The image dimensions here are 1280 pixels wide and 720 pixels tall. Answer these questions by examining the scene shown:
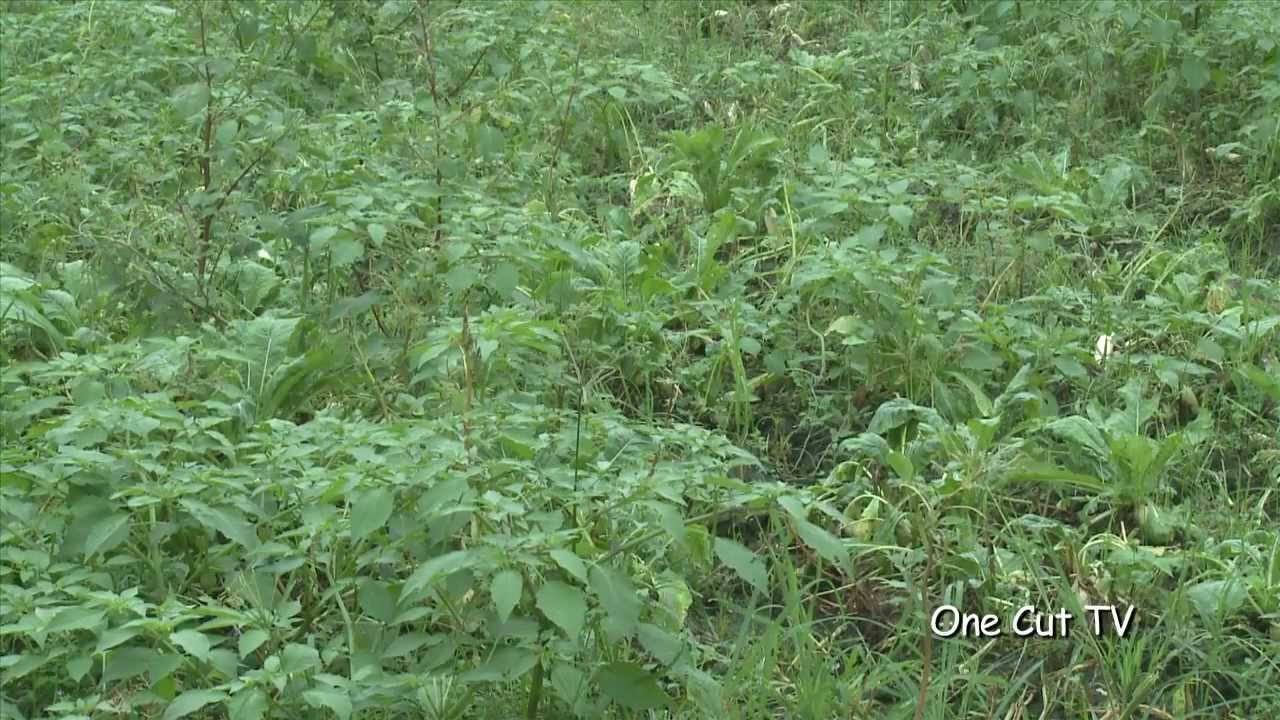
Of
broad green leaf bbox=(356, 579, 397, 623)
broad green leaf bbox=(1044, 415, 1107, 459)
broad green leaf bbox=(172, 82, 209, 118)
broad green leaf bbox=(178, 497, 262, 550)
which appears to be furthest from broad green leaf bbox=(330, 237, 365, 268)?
broad green leaf bbox=(1044, 415, 1107, 459)

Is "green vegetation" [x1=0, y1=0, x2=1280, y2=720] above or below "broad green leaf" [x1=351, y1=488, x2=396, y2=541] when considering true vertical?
below

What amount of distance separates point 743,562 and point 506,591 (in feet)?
1.65

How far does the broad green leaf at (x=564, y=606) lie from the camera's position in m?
2.75

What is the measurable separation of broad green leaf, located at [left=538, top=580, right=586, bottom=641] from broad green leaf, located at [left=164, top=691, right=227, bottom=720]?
1.81 ft

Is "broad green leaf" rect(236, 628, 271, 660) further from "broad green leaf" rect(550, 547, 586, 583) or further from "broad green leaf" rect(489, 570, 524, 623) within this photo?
"broad green leaf" rect(550, 547, 586, 583)

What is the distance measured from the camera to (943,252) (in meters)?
4.94

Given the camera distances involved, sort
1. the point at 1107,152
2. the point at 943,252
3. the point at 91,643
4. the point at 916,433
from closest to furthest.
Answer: the point at 91,643 < the point at 916,433 < the point at 943,252 < the point at 1107,152

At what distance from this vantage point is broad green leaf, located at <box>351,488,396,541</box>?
2949 millimetres

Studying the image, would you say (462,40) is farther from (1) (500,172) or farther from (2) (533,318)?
(2) (533,318)

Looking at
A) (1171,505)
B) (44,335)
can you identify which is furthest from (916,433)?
(44,335)

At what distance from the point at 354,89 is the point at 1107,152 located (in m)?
2.62

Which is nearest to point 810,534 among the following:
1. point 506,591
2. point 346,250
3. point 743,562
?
point 743,562

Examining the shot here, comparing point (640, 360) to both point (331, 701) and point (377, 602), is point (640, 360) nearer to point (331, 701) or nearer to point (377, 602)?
point (377, 602)

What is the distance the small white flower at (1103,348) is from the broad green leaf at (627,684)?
6.14 feet
